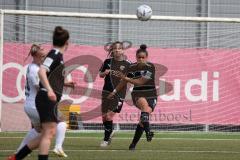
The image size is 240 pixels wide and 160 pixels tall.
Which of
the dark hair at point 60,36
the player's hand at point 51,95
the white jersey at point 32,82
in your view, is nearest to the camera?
the player's hand at point 51,95

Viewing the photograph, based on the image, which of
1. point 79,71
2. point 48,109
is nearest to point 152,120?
point 79,71

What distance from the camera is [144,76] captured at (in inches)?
582

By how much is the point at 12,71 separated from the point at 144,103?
7.95 metres

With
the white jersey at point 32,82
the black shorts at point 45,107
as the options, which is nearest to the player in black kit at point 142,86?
the white jersey at point 32,82

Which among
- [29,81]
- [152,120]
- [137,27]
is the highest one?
[137,27]

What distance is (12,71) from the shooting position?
22.0 meters

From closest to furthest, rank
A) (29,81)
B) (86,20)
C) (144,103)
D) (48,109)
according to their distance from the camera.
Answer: (48,109)
(29,81)
(144,103)
(86,20)

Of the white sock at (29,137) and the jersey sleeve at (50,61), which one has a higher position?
the jersey sleeve at (50,61)

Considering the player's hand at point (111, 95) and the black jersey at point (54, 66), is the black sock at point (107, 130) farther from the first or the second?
the black jersey at point (54, 66)

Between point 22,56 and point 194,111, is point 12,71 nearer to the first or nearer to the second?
point 22,56

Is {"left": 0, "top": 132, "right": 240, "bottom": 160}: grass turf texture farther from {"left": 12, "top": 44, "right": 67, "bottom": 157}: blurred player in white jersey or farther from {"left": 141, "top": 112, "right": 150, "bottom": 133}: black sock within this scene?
{"left": 12, "top": 44, "right": 67, "bottom": 157}: blurred player in white jersey

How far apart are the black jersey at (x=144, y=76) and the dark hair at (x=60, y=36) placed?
5.16m

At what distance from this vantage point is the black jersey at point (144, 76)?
14.8 m

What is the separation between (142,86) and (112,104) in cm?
248
